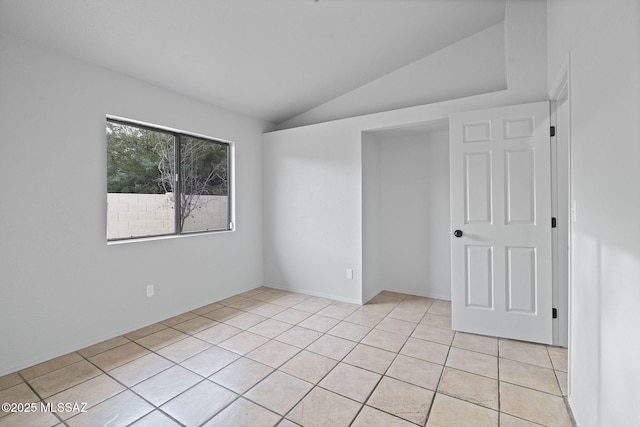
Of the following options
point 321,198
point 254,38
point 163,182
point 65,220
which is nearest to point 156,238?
point 163,182

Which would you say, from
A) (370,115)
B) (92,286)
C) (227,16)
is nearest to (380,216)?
(370,115)

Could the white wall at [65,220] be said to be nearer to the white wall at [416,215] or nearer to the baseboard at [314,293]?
the baseboard at [314,293]

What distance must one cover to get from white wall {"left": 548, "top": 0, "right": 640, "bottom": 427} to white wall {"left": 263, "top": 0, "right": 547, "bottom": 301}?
5.12 feet

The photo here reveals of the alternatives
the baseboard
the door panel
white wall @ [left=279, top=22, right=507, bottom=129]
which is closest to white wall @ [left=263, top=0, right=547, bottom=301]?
the baseboard

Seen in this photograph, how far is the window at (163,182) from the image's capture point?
2.92 meters

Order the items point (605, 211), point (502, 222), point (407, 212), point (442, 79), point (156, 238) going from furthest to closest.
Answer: point (407, 212) → point (442, 79) → point (156, 238) → point (502, 222) → point (605, 211)

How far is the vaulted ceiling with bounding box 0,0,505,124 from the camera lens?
2197mm

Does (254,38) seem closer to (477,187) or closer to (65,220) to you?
(65,220)

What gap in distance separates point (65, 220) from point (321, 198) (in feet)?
8.47

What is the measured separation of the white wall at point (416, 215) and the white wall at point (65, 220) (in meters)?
2.62

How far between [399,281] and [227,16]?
140 inches

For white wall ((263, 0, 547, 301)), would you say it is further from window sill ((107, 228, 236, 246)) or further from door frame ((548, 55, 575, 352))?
window sill ((107, 228, 236, 246))

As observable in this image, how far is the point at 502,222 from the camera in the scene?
2697 mm

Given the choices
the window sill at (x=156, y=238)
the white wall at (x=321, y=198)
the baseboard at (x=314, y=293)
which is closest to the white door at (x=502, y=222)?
the white wall at (x=321, y=198)
